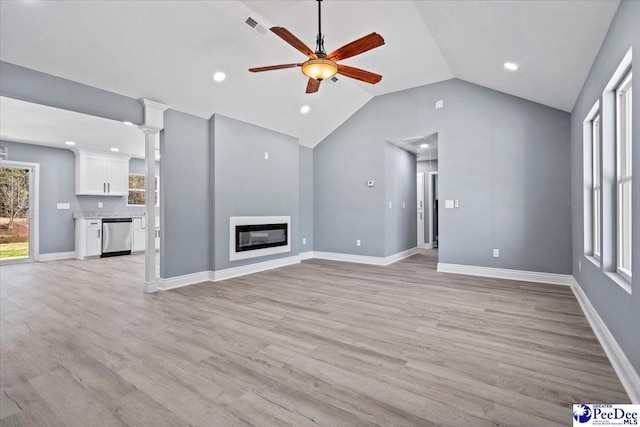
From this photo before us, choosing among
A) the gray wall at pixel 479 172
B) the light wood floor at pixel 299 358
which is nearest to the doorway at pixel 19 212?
the light wood floor at pixel 299 358

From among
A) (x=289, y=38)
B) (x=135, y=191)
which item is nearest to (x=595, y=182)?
(x=289, y=38)

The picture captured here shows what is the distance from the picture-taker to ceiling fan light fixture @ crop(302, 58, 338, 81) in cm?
277

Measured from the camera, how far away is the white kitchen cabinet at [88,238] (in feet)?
22.6

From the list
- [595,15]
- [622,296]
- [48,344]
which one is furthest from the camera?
[48,344]

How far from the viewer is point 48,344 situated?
246 cm

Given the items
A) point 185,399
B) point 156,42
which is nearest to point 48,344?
point 185,399

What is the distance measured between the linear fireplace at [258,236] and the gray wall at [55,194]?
4.82 metres

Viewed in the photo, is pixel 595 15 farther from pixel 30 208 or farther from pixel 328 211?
pixel 30 208

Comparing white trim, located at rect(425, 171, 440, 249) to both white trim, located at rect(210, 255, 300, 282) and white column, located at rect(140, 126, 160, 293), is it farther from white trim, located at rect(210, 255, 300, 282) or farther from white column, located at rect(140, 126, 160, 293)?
white column, located at rect(140, 126, 160, 293)

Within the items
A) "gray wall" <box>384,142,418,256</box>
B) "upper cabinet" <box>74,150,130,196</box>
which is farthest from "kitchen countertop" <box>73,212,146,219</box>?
"gray wall" <box>384,142,418,256</box>

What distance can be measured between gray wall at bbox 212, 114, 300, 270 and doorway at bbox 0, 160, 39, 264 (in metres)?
4.86

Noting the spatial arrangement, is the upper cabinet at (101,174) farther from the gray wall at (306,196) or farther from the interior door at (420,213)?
the interior door at (420,213)

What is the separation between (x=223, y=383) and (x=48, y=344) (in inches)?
66.4

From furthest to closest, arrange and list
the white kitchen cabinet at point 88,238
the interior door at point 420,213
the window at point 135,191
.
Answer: the interior door at point 420,213 < the window at point 135,191 < the white kitchen cabinet at point 88,238
